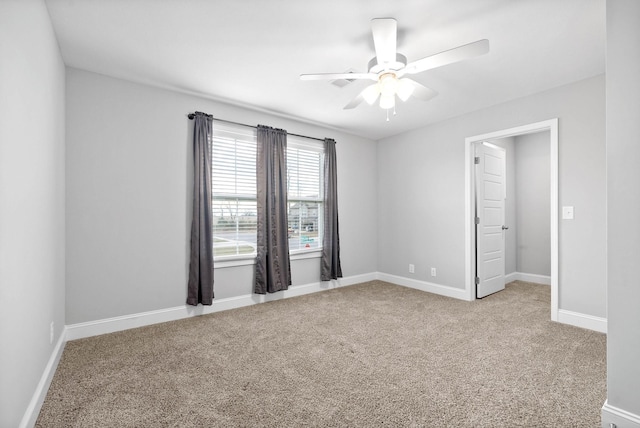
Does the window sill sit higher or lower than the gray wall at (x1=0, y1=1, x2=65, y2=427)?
lower

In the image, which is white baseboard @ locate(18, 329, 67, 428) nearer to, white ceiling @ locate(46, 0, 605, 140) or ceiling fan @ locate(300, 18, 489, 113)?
white ceiling @ locate(46, 0, 605, 140)

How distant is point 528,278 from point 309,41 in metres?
5.26

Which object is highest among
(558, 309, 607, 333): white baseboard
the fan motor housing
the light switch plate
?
the fan motor housing

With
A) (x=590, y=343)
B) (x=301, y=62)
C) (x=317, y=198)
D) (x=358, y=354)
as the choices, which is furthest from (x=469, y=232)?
(x=301, y=62)

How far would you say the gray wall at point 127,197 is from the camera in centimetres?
288

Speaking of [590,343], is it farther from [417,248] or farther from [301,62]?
[301,62]

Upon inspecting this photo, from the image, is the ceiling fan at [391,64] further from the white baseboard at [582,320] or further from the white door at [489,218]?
the white baseboard at [582,320]

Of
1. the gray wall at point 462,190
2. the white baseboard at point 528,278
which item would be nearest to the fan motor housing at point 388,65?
the gray wall at point 462,190

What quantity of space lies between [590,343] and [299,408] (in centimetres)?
268

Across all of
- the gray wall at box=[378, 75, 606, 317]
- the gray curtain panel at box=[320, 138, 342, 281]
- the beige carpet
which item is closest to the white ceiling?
the gray wall at box=[378, 75, 606, 317]

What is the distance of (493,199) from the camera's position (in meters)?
4.56

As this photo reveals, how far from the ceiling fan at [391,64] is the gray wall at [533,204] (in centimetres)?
375

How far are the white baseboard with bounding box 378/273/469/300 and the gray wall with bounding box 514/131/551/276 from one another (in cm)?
198

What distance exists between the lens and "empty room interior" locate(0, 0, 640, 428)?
1694 mm
